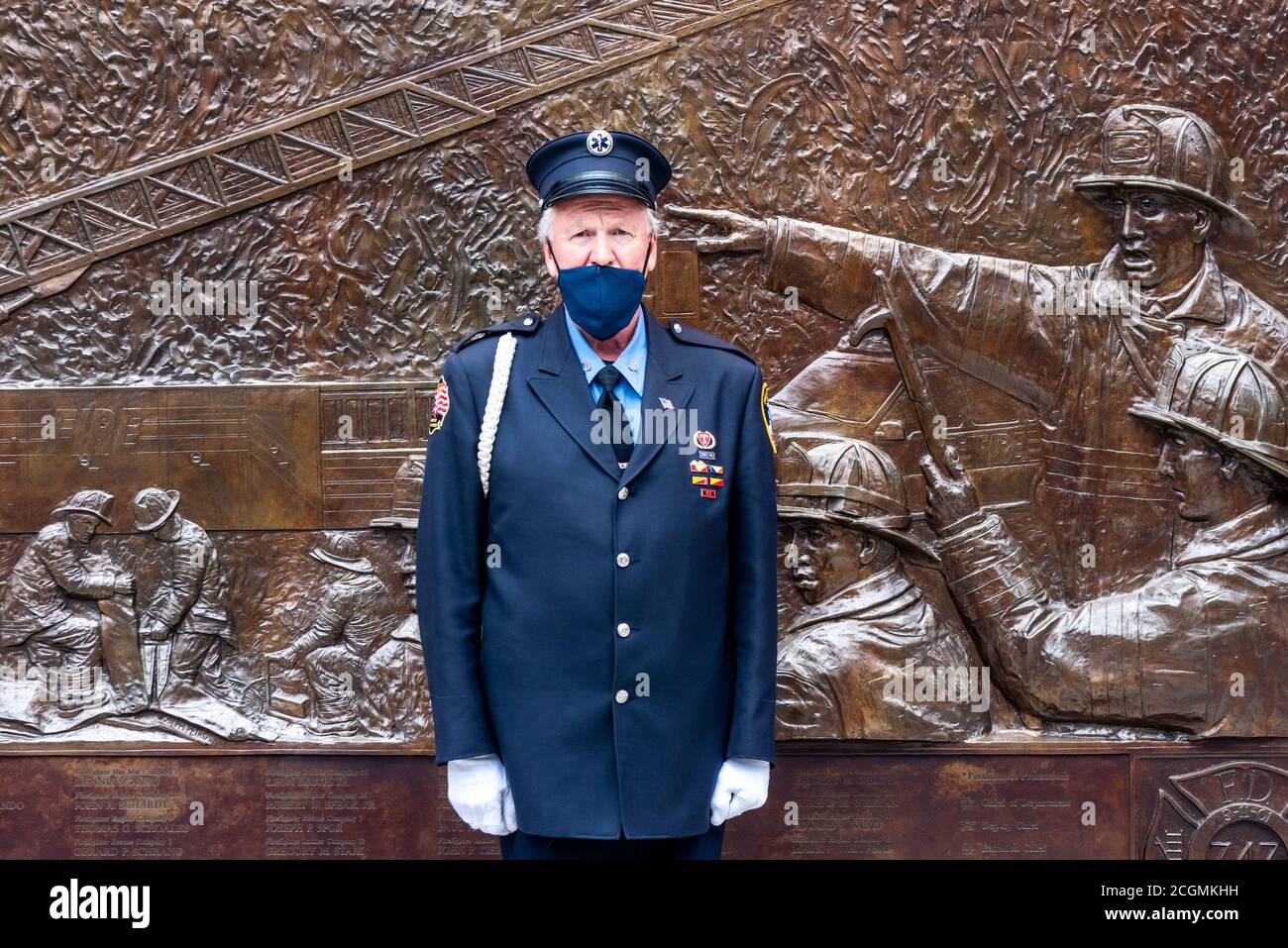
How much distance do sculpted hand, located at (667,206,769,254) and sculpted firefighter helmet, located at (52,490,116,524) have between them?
265cm

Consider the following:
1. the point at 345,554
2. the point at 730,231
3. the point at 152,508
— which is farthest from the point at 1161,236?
the point at 152,508

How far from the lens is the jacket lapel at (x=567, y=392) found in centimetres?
299

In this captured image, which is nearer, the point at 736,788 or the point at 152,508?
the point at 736,788

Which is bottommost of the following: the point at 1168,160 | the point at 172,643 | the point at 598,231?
the point at 172,643

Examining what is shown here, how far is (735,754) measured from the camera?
303cm

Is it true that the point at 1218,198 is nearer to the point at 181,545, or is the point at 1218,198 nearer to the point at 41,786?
the point at 181,545

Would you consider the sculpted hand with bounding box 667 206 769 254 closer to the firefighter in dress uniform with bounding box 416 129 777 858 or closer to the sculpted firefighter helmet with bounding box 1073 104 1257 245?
the sculpted firefighter helmet with bounding box 1073 104 1257 245

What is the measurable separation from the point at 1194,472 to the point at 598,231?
9.83ft

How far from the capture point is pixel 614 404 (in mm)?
3109

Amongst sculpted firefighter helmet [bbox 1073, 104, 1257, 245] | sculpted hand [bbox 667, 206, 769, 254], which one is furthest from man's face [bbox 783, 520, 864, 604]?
sculpted firefighter helmet [bbox 1073, 104, 1257, 245]

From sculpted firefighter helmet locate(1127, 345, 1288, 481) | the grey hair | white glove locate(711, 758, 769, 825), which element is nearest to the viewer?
white glove locate(711, 758, 769, 825)

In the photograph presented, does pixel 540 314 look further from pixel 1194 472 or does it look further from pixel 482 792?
pixel 1194 472

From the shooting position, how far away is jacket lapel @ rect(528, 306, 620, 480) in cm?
299

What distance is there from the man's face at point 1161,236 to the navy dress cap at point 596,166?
2.50 metres
